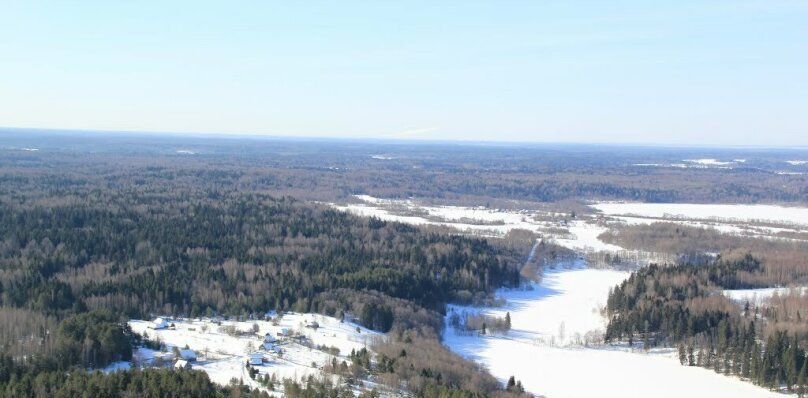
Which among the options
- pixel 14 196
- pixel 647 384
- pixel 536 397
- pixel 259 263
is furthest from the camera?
pixel 14 196

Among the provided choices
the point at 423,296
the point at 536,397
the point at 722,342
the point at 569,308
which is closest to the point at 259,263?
the point at 423,296

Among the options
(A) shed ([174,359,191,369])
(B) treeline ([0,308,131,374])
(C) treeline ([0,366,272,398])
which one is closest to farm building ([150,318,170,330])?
(B) treeline ([0,308,131,374])

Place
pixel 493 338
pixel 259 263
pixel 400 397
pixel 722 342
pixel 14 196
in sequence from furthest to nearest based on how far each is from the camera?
pixel 14 196 → pixel 259 263 → pixel 493 338 → pixel 722 342 → pixel 400 397

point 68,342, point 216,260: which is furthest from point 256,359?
point 216,260

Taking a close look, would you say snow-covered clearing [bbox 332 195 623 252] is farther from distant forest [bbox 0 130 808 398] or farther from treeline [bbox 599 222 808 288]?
distant forest [bbox 0 130 808 398]

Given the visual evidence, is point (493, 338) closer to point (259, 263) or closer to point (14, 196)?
point (259, 263)
